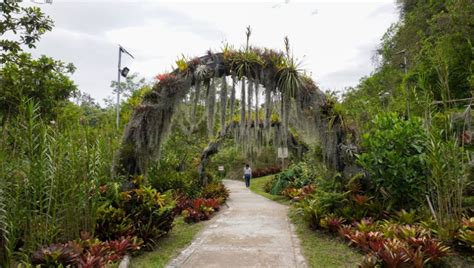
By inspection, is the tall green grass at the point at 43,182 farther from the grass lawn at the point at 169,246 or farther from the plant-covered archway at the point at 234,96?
the plant-covered archway at the point at 234,96

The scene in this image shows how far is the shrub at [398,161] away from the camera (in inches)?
198

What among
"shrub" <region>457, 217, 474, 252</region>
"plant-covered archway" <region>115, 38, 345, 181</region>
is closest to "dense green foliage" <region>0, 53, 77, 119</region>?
"plant-covered archway" <region>115, 38, 345, 181</region>

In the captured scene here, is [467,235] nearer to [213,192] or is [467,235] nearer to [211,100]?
[211,100]

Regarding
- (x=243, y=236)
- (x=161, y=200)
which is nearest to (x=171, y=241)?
(x=161, y=200)

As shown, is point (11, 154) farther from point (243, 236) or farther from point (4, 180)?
point (243, 236)

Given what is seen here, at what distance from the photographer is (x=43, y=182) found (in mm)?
3467

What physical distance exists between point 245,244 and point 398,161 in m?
2.65

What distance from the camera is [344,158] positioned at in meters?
6.05

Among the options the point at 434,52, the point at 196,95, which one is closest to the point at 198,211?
the point at 196,95

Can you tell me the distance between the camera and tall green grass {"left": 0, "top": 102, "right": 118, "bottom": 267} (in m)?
3.28

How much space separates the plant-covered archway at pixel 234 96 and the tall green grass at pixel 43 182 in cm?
158

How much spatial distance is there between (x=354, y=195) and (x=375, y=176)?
0.53 metres

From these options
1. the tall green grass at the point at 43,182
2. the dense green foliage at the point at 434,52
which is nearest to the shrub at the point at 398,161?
the dense green foliage at the point at 434,52

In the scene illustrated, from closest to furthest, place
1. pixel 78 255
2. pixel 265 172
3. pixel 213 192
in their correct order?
pixel 78 255 → pixel 213 192 → pixel 265 172
